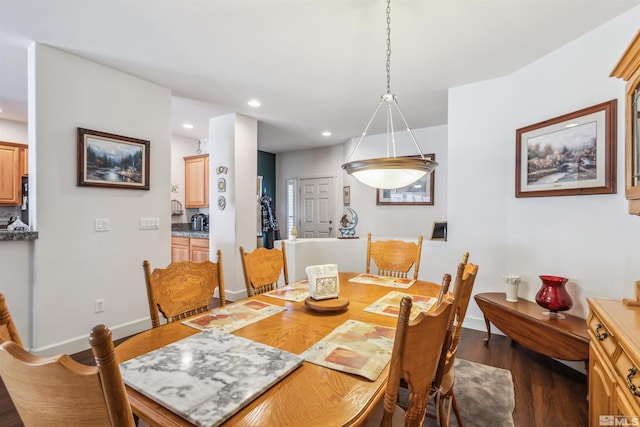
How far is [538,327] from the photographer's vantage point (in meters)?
2.25

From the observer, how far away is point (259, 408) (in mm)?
812

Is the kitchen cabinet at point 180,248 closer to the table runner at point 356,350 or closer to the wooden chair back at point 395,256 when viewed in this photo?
the wooden chair back at point 395,256

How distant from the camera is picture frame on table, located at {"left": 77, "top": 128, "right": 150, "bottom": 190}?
2670 mm

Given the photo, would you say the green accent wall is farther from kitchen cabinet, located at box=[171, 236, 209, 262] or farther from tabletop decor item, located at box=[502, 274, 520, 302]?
tabletop decor item, located at box=[502, 274, 520, 302]

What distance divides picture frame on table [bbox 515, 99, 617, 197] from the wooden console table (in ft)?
3.23

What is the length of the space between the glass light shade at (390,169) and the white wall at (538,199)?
1.48 m

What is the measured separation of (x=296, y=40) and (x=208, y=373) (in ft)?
7.66

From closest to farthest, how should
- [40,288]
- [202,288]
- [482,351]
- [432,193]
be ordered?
[202,288], [40,288], [482,351], [432,193]

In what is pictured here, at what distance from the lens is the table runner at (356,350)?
1.02 m

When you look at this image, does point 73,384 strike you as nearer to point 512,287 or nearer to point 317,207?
point 512,287

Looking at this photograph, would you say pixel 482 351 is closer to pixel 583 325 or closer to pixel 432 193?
pixel 583 325

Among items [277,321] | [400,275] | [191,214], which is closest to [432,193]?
[400,275]

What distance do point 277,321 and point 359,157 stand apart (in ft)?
14.3

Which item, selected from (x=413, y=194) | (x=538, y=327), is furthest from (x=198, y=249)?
(x=538, y=327)
